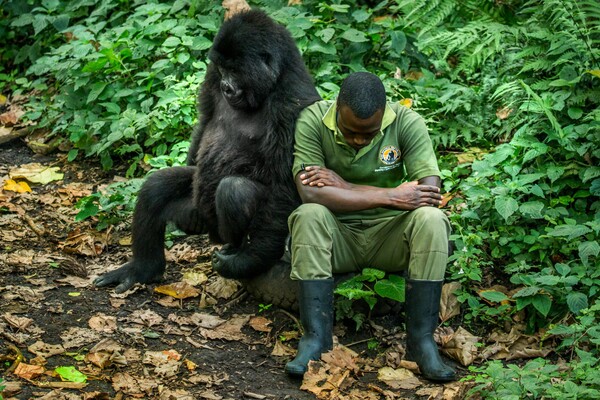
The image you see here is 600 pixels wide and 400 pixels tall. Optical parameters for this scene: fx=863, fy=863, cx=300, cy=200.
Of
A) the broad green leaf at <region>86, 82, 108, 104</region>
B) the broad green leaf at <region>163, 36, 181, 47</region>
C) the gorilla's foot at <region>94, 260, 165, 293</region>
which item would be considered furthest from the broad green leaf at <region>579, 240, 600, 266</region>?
the broad green leaf at <region>86, 82, 108, 104</region>

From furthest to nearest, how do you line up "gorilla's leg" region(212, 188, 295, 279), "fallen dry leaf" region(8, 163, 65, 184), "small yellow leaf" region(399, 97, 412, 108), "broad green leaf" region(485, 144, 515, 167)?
"fallen dry leaf" region(8, 163, 65, 184) < "small yellow leaf" region(399, 97, 412, 108) < "broad green leaf" region(485, 144, 515, 167) < "gorilla's leg" region(212, 188, 295, 279)

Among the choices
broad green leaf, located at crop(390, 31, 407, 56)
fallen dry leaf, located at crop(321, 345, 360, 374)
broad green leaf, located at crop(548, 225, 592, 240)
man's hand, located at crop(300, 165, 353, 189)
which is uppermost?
man's hand, located at crop(300, 165, 353, 189)

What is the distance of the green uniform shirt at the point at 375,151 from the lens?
5332 mm

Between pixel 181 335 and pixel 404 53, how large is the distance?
4.03 meters

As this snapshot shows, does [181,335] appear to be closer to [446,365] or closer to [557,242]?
[446,365]

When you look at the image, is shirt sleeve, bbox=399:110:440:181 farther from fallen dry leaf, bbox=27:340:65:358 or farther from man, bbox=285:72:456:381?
fallen dry leaf, bbox=27:340:65:358

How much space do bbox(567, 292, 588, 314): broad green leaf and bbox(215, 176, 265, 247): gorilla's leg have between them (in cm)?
206

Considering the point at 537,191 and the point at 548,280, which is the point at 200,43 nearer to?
the point at 537,191

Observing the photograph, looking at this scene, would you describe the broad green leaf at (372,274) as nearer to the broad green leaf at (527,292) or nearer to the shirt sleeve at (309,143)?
the shirt sleeve at (309,143)

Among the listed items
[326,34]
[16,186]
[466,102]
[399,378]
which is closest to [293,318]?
[399,378]

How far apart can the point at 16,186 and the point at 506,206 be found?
14.6 ft

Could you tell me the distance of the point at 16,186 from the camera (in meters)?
7.80

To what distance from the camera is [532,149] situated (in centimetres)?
610

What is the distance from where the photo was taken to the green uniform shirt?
5332mm
